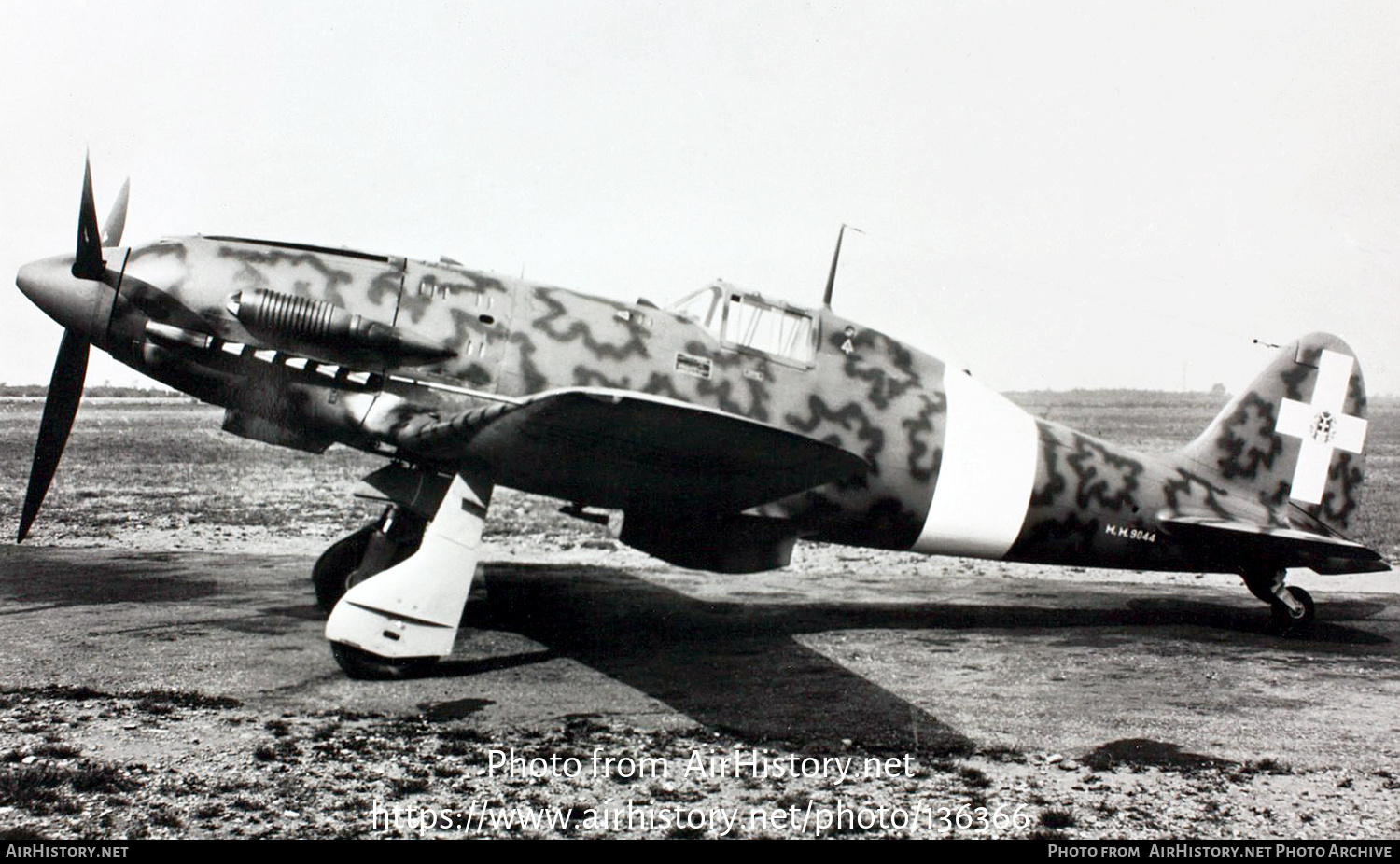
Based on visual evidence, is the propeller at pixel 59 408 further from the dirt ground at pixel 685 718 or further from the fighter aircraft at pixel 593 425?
the dirt ground at pixel 685 718

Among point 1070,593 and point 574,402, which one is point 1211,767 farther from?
point 1070,593

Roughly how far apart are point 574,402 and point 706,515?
178cm

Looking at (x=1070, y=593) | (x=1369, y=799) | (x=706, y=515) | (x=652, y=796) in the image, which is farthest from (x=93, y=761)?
(x=1070, y=593)

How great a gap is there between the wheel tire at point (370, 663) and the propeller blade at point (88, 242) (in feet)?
9.08

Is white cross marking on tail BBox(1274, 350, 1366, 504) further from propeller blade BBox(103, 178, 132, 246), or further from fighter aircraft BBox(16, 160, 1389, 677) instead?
propeller blade BBox(103, 178, 132, 246)

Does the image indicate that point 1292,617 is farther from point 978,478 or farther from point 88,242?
point 88,242

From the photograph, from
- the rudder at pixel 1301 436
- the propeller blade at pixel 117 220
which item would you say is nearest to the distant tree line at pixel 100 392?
the propeller blade at pixel 117 220

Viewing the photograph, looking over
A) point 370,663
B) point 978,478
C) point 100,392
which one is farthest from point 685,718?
point 100,392

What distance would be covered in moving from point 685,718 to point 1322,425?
6371mm

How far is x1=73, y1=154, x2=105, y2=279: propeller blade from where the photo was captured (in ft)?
18.6

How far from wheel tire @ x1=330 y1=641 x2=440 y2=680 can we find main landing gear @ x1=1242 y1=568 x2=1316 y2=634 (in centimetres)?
620

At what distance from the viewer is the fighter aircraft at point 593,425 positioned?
5.12 metres

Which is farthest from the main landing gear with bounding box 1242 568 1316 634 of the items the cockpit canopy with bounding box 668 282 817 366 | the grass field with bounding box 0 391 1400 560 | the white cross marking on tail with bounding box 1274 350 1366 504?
the grass field with bounding box 0 391 1400 560

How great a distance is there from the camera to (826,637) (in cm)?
684
